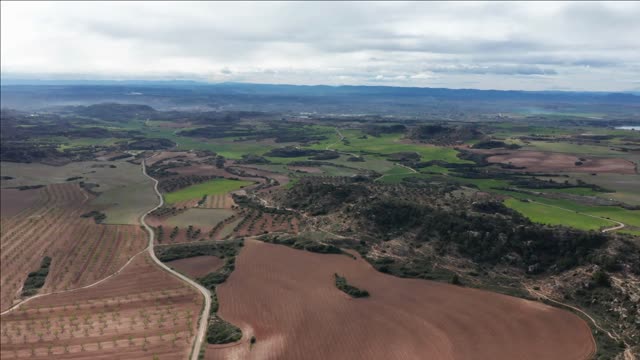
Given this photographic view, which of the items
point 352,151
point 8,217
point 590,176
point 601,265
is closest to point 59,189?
point 8,217

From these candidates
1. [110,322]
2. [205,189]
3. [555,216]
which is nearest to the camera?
[110,322]

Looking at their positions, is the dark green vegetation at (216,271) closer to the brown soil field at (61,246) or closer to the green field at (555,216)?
the brown soil field at (61,246)

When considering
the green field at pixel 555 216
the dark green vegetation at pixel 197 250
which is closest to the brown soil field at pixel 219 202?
the dark green vegetation at pixel 197 250

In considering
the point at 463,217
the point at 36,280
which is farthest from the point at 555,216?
the point at 36,280

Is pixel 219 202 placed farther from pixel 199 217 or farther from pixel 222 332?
pixel 222 332

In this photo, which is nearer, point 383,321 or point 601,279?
point 383,321

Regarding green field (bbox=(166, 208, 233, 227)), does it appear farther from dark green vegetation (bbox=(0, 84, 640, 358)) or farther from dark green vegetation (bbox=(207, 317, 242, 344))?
dark green vegetation (bbox=(207, 317, 242, 344))
